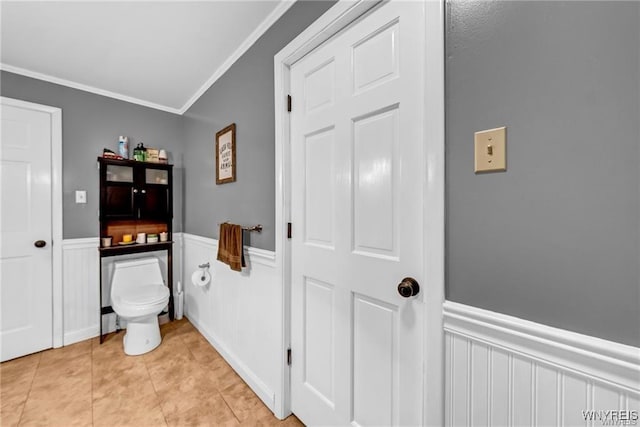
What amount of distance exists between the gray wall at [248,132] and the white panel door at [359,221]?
21 centimetres

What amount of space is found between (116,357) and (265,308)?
1.48 metres

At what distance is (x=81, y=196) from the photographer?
2.36 m

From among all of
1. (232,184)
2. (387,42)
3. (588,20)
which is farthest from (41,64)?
(588,20)

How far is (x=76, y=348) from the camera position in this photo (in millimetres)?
2221

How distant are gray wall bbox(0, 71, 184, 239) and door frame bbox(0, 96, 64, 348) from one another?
4cm

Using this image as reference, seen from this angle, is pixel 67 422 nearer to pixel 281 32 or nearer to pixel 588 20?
pixel 281 32

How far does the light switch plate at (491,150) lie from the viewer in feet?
2.28

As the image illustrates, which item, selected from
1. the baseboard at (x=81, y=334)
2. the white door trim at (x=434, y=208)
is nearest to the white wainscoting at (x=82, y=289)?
the baseboard at (x=81, y=334)

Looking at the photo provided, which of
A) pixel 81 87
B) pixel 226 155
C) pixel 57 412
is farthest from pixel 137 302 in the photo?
pixel 81 87

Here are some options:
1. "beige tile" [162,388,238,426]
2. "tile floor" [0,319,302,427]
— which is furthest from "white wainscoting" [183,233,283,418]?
"beige tile" [162,388,238,426]

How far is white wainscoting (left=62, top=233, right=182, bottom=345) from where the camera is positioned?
2291 mm

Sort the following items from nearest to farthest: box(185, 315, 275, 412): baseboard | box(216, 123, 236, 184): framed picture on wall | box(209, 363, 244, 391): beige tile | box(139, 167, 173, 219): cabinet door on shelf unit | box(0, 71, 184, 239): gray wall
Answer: box(185, 315, 275, 412): baseboard → box(209, 363, 244, 391): beige tile → box(216, 123, 236, 184): framed picture on wall → box(0, 71, 184, 239): gray wall → box(139, 167, 173, 219): cabinet door on shelf unit

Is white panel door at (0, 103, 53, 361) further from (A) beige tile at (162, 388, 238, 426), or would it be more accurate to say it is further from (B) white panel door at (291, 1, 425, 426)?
(B) white panel door at (291, 1, 425, 426)

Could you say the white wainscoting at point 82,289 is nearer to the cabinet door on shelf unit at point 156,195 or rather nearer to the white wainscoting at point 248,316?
the cabinet door on shelf unit at point 156,195
